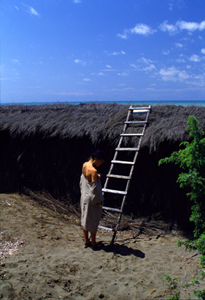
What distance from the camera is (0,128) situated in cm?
732

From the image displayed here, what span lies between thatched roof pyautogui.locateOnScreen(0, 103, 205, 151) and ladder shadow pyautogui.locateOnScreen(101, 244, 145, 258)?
1.86 m

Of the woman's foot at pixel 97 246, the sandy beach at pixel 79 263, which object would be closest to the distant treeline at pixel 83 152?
the sandy beach at pixel 79 263

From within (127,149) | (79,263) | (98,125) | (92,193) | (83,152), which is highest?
(98,125)

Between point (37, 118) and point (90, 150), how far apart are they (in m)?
2.16

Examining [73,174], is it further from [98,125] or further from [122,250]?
[122,250]

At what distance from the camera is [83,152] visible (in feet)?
19.7

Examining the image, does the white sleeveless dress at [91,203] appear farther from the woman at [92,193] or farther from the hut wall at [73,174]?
the hut wall at [73,174]

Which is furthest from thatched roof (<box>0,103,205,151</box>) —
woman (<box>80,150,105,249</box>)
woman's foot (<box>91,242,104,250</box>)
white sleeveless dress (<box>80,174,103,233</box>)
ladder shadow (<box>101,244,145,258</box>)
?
woman's foot (<box>91,242,104,250</box>)

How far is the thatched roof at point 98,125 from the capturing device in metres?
4.99

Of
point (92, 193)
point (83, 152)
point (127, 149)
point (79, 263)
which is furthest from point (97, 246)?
point (83, 152)

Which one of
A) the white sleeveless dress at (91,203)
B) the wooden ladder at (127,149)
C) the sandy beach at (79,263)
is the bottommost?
the sandy beach at (79,263)

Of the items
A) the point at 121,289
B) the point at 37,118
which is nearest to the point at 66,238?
the point at 121,289

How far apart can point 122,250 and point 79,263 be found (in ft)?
2.79

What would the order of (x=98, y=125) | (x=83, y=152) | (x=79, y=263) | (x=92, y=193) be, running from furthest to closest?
(x=83, y=152)
(x=98, y=125)
(x=92, y=193)
(x=79, y=263)
